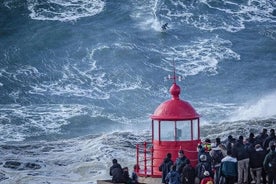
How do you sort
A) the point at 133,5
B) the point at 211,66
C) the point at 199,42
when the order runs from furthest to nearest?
the point at 133,5, the point at 199,42, the point at 211,66

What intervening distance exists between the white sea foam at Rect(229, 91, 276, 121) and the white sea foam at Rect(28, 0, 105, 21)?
Answer: 14.4 meters

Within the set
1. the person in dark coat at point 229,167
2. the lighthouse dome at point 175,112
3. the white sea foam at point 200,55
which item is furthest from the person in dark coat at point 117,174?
the white sea foam at point 200,55

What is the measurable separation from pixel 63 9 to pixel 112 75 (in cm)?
874

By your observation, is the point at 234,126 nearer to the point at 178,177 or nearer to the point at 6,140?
the point at 6,140

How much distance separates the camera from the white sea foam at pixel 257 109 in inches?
1290

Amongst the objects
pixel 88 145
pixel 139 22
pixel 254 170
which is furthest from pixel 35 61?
pixel 254 170

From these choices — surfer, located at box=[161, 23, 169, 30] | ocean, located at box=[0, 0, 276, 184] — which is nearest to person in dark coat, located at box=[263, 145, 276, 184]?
ocean, located at box=[0, 0, 276, 184]

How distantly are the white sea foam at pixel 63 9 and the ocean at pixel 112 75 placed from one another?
0.06m

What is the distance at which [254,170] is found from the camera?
687 inches

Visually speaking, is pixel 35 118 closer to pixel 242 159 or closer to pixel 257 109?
pixel 257 109

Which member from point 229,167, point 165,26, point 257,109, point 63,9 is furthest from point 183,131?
point 63,9

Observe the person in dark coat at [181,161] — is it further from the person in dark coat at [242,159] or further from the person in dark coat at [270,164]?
the person in dark coat at [270,164]

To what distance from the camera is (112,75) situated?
41562mm

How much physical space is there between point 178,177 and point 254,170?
5.98 ft
